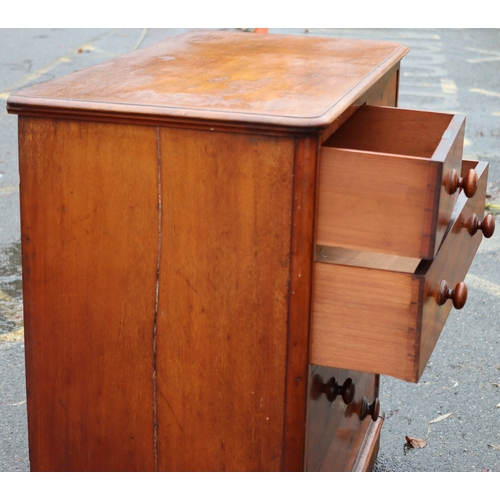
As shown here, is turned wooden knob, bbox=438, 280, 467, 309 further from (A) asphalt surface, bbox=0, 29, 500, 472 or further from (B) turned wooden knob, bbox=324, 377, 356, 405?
(A) asphalt surface, bbox=0, 29, 500, 472

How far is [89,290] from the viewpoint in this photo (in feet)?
5.27

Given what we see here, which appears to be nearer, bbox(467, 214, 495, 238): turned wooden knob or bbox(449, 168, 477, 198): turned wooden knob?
bbox(449, 168, 477, 198): turned wooden knob

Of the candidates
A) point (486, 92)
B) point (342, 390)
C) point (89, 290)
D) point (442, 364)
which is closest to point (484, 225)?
point (342, 390)

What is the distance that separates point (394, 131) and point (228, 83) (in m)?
0.47

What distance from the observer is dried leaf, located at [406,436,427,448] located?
2.50m

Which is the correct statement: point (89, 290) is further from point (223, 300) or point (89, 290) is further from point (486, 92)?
point (486, 92)

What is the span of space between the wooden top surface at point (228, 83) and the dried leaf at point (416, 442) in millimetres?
1231

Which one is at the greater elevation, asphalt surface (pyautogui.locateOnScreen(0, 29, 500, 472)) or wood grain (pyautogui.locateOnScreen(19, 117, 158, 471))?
wood grain (pyautogui.locateOnScreen(19, 117, 158, 471))

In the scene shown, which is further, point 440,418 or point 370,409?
point 440,418

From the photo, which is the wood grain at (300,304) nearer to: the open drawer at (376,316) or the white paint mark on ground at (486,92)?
the open drawer at (376,316)

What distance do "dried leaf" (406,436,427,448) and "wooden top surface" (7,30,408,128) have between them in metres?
1.23

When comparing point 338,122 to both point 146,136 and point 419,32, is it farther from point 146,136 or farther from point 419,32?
point 419,32

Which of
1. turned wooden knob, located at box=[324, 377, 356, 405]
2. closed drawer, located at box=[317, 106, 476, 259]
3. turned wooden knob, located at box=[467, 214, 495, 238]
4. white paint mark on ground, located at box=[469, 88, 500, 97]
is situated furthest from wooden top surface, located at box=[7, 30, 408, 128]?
white paint mark on ground, located at box=[469, 88, 500, 97]

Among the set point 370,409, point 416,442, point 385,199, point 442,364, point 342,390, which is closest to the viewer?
point 385,199
